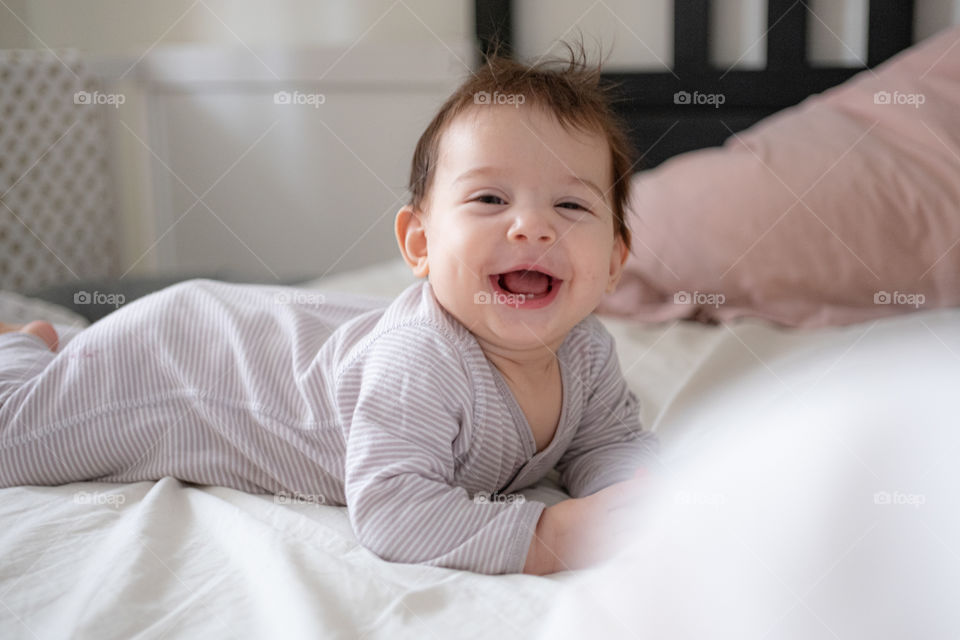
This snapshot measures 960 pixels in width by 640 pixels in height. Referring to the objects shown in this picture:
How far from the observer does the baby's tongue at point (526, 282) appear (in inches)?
34.1

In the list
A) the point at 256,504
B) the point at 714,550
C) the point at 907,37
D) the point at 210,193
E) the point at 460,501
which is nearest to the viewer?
the point at 714,550

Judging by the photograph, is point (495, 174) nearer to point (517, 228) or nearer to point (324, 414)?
point (517, 228)

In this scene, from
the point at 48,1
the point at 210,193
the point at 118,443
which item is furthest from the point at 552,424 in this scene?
the point at 48,1

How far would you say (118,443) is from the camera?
3.08 ft

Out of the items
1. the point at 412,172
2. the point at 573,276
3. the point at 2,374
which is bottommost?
the point at 2,374

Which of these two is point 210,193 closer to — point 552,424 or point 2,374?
point 2,374

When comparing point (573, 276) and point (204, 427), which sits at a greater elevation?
point (573, 276)

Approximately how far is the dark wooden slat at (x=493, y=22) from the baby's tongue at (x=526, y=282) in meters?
1.63

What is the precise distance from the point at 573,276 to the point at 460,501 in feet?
0.80
